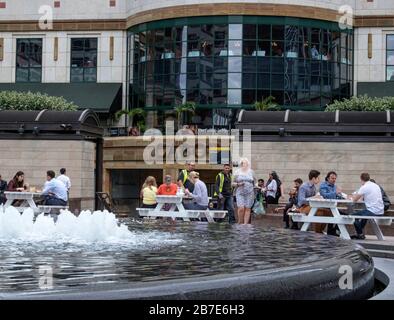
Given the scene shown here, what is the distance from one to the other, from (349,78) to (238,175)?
29329 mm

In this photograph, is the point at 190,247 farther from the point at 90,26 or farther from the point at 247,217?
the point at 90,26

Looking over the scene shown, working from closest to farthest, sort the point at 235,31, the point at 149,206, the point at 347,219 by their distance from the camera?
the point at 347,219 < the point at 149,206 < the point at 235,31

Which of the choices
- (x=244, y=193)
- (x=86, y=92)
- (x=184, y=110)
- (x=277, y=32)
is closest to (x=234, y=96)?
(x=184, y=110)

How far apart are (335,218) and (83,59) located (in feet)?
114

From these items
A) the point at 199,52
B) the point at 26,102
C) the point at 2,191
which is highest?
the point at 199,52

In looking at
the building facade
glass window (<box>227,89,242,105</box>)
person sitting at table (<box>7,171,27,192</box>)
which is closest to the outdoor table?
person sitting at table (<box>7,171,27,192</box>)

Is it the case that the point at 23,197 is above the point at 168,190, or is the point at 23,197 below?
below

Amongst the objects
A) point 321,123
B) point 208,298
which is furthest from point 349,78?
point 208,298

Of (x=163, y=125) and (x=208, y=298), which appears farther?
(x=163, y=125)

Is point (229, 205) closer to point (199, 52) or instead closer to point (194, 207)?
point (194, 207)

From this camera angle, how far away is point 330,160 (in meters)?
23.0

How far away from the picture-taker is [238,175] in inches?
656

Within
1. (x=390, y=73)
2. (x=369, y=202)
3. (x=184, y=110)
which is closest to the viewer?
(x=369, y=202)

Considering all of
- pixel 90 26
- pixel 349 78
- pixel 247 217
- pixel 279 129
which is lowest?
pixel 247 217
